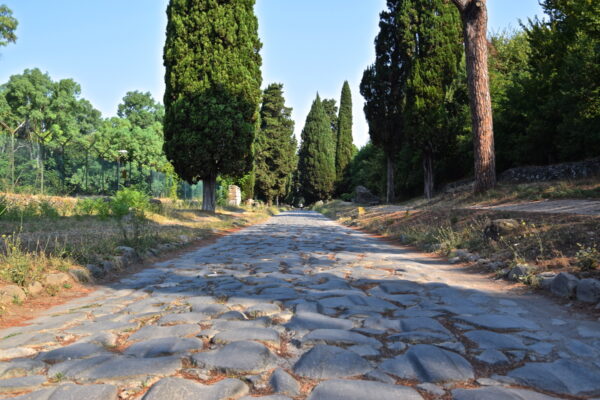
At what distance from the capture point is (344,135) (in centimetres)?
4522

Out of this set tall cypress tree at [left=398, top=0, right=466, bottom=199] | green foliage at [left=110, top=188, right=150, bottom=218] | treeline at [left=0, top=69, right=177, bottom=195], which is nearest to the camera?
green foliage at [left=110, top=188, right=150, bottom=218]

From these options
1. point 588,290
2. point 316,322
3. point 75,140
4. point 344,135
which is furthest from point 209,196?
point 75,140

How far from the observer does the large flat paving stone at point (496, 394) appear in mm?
1781

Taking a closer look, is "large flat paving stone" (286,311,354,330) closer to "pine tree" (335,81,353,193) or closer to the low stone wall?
the low stone wall

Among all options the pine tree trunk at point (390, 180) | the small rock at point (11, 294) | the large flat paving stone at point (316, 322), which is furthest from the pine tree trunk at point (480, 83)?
the pine tree trunk at point (390, 180)

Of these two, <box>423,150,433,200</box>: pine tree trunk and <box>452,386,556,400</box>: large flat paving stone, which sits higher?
<box>423,150,433,200</box>: pine tree trunk

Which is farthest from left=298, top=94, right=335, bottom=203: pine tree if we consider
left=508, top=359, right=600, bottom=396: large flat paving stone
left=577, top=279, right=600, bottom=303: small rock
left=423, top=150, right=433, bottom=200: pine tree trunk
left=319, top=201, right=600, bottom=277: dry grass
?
left=508, top=359, right=600, bottom=396: large flat paving stone

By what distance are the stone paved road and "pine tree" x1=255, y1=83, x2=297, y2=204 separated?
109ft

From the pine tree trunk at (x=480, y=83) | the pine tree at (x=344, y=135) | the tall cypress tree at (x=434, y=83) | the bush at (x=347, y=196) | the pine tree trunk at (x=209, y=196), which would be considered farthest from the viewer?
the pine tree at (x=344, y=135)

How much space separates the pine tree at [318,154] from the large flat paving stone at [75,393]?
148ft

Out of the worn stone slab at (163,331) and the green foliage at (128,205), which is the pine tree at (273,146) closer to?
the green foliage at (128,205)

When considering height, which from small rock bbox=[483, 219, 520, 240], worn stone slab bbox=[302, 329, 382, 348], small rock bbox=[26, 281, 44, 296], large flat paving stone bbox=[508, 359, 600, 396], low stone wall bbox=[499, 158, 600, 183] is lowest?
small rock bbox=[26, 281, 44, 296]

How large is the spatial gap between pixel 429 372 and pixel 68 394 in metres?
1.79

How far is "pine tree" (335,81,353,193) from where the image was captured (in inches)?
1780
